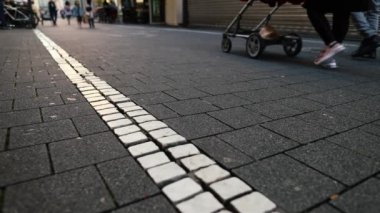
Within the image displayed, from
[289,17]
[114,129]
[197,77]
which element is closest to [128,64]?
[197,77]

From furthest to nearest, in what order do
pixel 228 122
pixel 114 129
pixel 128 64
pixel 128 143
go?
pixel 128 64
pixel 228 122
pixel 114 129
pixel 128 143

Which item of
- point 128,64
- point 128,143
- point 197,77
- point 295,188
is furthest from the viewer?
point 128,64

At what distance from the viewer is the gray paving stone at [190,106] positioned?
2.66 metres

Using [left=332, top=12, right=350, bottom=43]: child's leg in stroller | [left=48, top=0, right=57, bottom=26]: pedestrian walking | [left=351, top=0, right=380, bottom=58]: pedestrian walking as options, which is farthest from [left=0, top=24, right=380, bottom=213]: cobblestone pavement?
[left=48, top=0, right=57, bottom=26]: pedestrian walking

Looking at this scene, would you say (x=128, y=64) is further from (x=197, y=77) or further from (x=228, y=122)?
(x=228, y=122)

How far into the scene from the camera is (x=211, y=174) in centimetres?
163

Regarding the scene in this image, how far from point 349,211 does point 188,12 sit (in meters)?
17.0

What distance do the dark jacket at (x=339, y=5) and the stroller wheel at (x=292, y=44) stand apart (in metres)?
0.85

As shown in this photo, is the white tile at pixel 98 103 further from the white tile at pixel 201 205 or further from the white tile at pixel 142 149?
the white tile at pixel 201 205

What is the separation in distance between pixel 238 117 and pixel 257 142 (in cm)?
50

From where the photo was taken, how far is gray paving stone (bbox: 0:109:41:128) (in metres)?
2.39

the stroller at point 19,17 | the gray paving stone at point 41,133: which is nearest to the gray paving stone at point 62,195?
the gray paving stone at point 41,133

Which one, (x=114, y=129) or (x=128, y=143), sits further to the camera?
(x=114, y=129)

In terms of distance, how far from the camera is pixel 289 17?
34.7 feet
